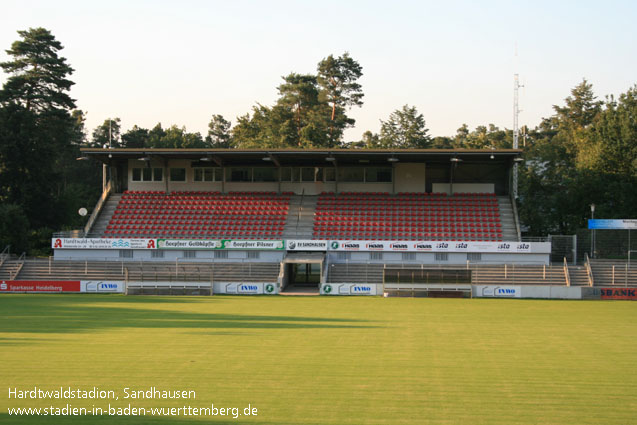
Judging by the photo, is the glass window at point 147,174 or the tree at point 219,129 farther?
the tree at point 219,129

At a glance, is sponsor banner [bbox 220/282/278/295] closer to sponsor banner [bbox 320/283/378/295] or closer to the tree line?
sponsor banner [bbox 320/283/378/295]

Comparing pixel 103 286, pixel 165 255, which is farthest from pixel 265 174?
pixel 103 286

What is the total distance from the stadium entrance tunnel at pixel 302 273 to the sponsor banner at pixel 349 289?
75 centimetres

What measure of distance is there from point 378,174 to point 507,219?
11075 mm

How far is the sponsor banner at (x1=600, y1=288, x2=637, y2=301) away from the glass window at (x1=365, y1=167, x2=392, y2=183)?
19311mm

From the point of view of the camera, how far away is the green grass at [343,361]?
11516 millimetres

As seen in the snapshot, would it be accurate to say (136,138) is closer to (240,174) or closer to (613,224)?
(240,174)

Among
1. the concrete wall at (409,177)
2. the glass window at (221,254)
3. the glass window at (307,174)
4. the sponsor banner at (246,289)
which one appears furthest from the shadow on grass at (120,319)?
the concrete wall at (409,177)

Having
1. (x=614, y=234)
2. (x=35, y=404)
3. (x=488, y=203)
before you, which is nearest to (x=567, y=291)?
(x=614, y=234)

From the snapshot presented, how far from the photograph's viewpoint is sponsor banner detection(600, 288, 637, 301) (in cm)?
3403

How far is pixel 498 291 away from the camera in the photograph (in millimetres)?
34719

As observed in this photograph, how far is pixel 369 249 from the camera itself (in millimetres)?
40281

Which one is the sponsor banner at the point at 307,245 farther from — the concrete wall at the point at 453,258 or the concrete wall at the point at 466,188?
the concrete wall at the point at 466,188

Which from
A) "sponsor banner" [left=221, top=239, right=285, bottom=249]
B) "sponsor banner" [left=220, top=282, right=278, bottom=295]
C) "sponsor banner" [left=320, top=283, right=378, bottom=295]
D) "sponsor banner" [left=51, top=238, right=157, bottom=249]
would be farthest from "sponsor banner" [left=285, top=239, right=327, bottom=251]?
"sponsor banner" [left=51, top=238, right=157, bottom=249]
